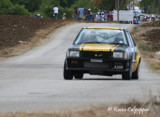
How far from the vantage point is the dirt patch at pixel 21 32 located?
1582 inches

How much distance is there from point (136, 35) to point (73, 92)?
38.3 metres

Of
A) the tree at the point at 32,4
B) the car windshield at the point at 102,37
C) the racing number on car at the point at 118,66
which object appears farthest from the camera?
the tree at the point at 32,4

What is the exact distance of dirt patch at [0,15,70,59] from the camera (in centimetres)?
4019

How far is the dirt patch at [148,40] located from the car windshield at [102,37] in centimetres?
1396

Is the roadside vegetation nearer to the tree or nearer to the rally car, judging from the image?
the tree

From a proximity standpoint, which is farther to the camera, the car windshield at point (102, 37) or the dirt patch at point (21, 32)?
the dirt patch at point (21, 32)

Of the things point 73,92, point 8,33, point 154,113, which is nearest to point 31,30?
point 8,33

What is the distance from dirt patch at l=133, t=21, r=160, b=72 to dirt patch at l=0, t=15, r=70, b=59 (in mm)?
7195

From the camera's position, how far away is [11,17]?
5566 cm

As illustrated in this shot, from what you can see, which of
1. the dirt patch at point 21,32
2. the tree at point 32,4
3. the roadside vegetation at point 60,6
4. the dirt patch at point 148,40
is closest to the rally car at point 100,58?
the dirt patch at point 148,40

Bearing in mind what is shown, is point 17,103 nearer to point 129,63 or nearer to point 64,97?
point 64,97

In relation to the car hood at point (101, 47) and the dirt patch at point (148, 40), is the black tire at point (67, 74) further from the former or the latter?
the dirt patch at point (148, 40)

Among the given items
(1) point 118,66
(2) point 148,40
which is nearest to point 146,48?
(2) point 148,40

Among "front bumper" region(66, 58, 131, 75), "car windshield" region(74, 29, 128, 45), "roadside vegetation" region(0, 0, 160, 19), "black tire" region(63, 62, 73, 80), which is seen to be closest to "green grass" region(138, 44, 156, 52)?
"car windshield" region(74, 29, 128, 45)
